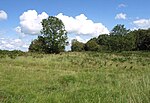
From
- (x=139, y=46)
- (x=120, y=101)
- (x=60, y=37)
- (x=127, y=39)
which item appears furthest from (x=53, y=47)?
(x=120, y=101)

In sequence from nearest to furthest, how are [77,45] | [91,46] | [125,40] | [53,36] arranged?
1. [53,36]
2. [125,40]
3. [91,46]
4. [77,45]

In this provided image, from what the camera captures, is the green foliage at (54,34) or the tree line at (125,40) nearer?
the green foliage at (54,34)

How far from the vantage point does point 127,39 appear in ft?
275

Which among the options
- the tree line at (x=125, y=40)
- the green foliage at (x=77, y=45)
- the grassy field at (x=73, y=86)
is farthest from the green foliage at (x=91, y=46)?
the grassy field at (x=73, y=86)

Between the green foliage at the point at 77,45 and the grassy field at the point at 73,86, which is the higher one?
the green foliage at the point at 77,45

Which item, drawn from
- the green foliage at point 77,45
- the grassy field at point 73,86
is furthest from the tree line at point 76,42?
the grassy field at point 73,86

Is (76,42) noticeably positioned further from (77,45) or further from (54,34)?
(54,34)

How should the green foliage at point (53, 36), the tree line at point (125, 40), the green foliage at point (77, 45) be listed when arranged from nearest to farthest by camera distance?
the green foliage at point (53, 36) → the tree line at point (125, 40) → the green foliage at point (77, 45)

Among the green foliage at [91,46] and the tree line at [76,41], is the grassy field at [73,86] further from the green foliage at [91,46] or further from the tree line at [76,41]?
the green foliage at [91,46]

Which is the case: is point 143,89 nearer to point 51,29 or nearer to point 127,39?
point 51,29

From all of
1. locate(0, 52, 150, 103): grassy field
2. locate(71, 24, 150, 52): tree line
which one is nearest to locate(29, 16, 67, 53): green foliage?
locate(71, 24, 150, 52): tree line

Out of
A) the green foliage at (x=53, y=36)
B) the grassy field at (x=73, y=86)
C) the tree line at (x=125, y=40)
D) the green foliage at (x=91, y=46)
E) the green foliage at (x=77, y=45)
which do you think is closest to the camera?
the grassy field at (x=73, y=86)

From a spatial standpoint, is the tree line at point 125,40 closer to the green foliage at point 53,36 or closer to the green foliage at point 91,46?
the green foliage at point 91,46

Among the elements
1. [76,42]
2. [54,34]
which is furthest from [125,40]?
[76,42]
